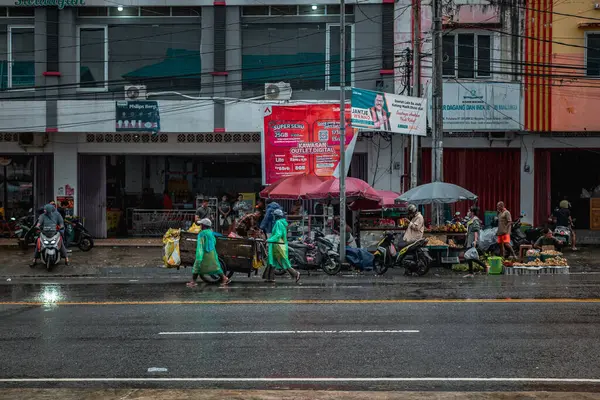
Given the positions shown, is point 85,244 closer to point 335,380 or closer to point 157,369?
point 157,369

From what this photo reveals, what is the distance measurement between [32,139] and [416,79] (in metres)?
13.6

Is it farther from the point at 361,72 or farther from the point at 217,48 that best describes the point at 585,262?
the point at 217,48

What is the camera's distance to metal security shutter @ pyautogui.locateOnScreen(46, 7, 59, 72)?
27016 mm

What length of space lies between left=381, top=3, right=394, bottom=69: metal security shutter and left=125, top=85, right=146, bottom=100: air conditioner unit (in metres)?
8.35

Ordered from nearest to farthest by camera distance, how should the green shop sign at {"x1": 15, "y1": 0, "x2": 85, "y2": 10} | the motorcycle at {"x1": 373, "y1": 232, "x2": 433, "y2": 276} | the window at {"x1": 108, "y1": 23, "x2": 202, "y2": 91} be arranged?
the motorcycle at {"x1": 373, "y1": 232, "x2": 433, "y2": 276}, the green shop sign at {"x1": 15, "y1": 0, "x2": 85, "y2": 10}, the window at {"x1": 108, "y1": 23, "x2": 202, "y2": 91}

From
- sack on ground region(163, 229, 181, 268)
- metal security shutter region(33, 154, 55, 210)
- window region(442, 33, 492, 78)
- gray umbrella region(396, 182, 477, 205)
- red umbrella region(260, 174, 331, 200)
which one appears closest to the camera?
sack on ground region(163, 229, 181, 268)

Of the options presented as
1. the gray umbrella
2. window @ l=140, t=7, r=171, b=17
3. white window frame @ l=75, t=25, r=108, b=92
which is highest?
window @ l=140, t=7, r=171, b=17

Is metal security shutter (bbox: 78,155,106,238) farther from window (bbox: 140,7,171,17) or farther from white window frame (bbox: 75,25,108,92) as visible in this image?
window (bbox: 140,7,171,17)

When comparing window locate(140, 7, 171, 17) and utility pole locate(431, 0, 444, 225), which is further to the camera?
window locate(140, 7, 171, 17)

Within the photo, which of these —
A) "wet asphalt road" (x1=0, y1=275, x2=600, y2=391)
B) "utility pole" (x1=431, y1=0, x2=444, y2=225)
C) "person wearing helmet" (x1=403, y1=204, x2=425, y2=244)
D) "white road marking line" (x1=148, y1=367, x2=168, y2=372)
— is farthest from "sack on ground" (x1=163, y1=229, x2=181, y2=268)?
"white road marking line" (x1=148, y1=367, x2=168, y2=372)

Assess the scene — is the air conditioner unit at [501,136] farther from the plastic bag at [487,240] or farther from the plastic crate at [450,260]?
the plastic crate at [450,260]

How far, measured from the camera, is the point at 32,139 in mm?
27578

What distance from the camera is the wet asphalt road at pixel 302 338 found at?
8641mm

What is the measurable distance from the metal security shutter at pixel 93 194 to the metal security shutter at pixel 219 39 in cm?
557
